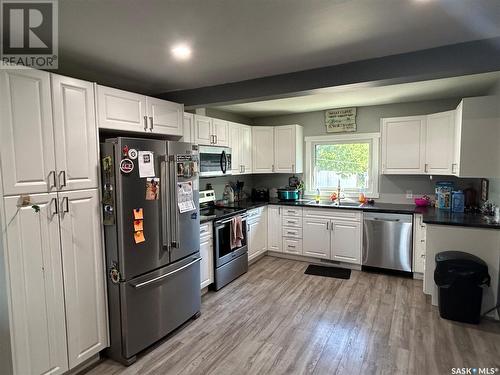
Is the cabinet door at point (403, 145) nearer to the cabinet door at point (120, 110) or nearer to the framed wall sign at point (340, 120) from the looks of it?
the framed wall sign at point (340, 120)

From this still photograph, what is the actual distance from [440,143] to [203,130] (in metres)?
3.12

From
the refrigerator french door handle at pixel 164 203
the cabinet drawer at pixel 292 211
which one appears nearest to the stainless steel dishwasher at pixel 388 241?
the cabinet drawer at pixel 292 211

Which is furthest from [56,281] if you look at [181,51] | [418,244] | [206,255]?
[418,244]

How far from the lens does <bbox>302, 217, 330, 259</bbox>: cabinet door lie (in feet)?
14.1

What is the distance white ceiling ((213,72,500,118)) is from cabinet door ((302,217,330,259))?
69.4 inches

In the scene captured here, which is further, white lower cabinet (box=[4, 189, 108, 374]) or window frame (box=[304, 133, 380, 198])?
window frame (box=[304, 133, 380, 198])

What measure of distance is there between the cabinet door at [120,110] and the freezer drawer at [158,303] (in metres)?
1.29

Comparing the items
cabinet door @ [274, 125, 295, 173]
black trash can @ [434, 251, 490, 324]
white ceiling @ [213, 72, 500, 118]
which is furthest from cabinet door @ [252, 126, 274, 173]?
black trash can @ [434, 251, 490, 324]

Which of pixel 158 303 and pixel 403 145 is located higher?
pixel 403 145

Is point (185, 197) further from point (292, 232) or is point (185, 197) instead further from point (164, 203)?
point (292, 232)

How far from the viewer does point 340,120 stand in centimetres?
469

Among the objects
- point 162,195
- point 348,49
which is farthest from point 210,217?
point 348,49

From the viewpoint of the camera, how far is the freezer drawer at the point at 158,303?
7.43 ft

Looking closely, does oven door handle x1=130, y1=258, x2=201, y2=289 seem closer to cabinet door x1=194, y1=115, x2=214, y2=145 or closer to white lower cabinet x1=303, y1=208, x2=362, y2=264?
cabinet door x1=194, y1=115, x2=214, y2=145
